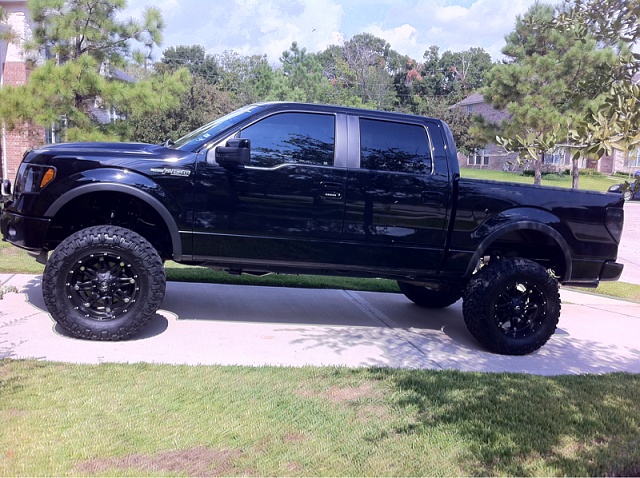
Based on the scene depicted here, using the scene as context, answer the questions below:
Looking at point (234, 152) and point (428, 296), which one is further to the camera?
point (428, 296)

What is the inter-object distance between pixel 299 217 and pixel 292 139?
727 mm

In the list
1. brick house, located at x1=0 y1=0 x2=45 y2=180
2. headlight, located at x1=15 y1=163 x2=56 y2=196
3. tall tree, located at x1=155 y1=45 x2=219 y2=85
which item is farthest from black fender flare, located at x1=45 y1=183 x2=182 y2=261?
tall tree, located at x1=155 y1=45 x2=219 y2=85

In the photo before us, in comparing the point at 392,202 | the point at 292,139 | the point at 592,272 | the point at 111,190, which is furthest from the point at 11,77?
the point at 592,272

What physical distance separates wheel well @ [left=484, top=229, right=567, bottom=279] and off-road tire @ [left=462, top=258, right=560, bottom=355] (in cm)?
35

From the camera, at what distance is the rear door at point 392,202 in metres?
5.51

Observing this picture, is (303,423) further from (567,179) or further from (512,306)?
(567,179)

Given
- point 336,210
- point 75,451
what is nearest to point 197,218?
point 336,210

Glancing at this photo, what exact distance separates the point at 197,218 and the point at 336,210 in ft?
4.03

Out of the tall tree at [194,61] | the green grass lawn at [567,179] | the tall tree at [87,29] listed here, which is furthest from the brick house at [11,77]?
the tall tree at [194,61]

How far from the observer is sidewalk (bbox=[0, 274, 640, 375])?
4934 millimetres

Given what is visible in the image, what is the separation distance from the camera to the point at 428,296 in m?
7.36

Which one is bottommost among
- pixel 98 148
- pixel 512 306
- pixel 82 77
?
pixel 512 306

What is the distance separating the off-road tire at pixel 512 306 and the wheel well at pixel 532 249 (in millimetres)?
348

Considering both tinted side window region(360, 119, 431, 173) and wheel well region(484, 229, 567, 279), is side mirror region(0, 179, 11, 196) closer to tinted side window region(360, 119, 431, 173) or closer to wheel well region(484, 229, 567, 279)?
tinted side window region(360, 119, 431, 173)
